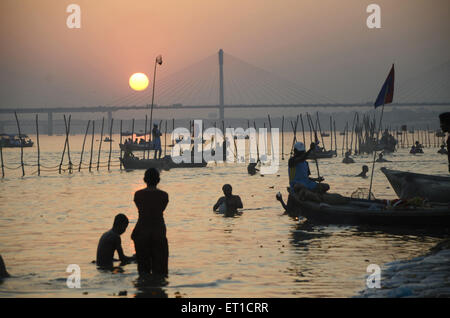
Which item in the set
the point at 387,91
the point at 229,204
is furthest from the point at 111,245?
the point at 387,91

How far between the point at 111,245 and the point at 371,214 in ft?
18.4

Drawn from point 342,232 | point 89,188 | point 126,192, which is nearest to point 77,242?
point 342,232

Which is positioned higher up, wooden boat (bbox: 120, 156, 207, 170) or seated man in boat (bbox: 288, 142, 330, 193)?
seated man in boat (bbox: 288, 142, 330, 193)

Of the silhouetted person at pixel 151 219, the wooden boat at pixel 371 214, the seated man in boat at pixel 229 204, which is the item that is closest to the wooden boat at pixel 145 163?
the seated man in boat at pixel 229 204

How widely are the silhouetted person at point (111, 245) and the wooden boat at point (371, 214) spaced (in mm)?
5290

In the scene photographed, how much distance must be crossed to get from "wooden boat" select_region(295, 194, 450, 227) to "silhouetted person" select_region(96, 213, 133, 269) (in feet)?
17.4

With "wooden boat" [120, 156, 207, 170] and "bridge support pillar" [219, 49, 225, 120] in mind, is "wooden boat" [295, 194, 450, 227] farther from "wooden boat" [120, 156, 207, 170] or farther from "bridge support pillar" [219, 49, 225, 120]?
"bridge support pillar" [219, 49, 225, 120]

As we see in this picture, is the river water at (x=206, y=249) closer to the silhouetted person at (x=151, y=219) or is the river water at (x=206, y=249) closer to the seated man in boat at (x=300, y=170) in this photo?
the silhouetted person at (x=151, y=219)

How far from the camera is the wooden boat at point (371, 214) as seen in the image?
13.3 meters

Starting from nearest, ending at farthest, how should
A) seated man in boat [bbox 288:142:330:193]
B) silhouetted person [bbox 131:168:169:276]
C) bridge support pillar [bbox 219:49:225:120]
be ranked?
silhouetted person [bbox 131:168:169:276]
seated man in boat [bbox 288:142:330:193]
bridge support pillar [bbox 219:49:225:120]

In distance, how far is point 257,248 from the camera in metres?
12.9

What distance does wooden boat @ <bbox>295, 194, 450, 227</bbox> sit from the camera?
1331cm

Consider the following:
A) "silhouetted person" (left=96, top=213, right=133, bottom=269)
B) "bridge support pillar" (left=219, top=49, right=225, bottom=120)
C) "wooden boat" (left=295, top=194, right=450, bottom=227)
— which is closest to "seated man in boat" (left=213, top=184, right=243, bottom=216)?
"wooden boat" (left=295, top=194, right=450, bottom=227)
